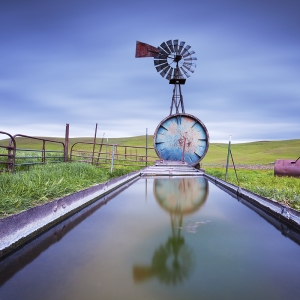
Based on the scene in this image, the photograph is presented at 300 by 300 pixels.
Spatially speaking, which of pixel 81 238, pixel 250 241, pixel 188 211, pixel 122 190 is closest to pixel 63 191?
pixel 81 238

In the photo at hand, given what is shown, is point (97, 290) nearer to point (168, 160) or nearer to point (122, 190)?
point (122, 190)

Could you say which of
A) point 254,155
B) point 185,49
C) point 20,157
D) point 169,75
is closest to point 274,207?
point 20,157

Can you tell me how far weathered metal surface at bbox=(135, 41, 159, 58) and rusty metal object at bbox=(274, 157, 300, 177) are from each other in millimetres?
7820

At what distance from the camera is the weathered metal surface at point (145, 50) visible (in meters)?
15.0

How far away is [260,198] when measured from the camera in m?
5.64

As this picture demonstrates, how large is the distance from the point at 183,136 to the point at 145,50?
472cm

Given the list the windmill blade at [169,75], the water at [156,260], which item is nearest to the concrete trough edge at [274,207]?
the water at [156,260]

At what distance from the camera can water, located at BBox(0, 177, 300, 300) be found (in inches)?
92.0

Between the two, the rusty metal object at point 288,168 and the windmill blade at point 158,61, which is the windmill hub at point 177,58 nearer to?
the windmill blade at point 158,61

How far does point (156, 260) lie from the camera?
2969 millimetres

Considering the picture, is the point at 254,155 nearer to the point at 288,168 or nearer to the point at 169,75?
the point at 169,75

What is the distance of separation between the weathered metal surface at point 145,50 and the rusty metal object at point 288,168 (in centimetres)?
782

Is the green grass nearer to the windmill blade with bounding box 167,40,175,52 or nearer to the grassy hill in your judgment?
the grassy hill

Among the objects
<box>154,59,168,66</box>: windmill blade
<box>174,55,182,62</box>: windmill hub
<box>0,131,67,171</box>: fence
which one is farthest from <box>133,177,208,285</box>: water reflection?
<box>174,55,182,62</box>: windmill hub
